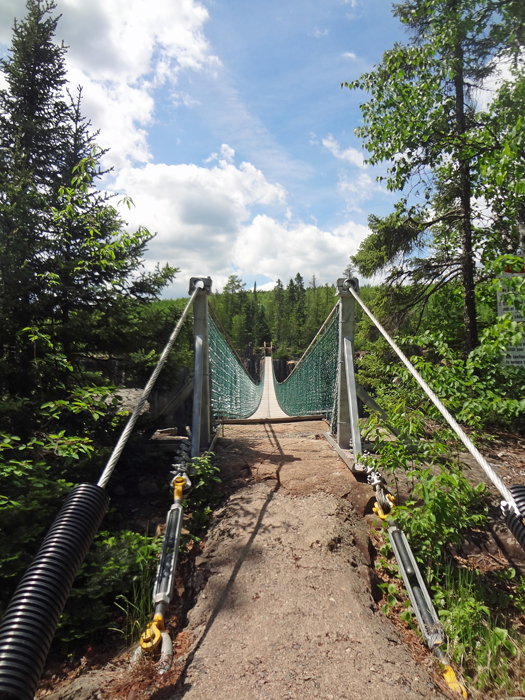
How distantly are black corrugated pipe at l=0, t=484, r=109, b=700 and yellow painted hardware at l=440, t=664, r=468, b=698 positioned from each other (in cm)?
119

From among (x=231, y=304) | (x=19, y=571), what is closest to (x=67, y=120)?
(x=19, y=571)

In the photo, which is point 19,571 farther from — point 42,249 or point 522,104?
point 522,104

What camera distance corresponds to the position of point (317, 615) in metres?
1.44

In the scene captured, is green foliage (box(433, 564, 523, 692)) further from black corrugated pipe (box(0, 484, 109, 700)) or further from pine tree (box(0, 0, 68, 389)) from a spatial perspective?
pine tree (box(0, 0, 68, 389))

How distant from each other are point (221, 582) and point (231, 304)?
53.8m

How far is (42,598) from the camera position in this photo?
832mm

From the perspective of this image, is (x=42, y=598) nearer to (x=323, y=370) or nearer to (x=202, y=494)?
(x=202, y=494)

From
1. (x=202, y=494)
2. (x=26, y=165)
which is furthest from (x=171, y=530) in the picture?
(x=26, y=165)

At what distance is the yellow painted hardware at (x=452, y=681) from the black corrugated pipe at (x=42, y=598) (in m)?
1.19

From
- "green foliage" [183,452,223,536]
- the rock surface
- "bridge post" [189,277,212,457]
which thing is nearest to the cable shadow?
the rock surface

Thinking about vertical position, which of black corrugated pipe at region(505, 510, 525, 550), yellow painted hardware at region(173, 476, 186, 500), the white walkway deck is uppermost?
black corrugated pipe at region(505, 510, 525, 550)

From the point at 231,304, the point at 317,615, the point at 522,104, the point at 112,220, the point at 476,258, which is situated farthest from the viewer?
the point at 231,304

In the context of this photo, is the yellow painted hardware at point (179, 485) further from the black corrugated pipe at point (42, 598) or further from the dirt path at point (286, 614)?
the black corrugated pipe at point (42, 598)

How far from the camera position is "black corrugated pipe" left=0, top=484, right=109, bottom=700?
2.38ft
